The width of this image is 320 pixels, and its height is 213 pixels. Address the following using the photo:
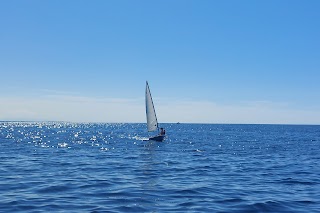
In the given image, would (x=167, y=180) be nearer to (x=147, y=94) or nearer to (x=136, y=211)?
(x=136, y=211)

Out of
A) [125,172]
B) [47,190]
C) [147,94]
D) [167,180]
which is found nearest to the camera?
[47,190]

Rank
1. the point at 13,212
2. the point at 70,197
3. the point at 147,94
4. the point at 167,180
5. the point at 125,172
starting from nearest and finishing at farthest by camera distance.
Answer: the point at 13,212 < the point at 70,197 < the point at 167,180 < the point at 125,172 < the point at 147,94

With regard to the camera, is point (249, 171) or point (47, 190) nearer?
point (47, 190)

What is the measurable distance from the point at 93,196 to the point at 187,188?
21.6 feet

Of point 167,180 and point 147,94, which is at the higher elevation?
point 147,94

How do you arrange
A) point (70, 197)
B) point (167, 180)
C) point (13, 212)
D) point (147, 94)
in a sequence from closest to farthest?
1. point (13, 212)
2. point (70, 197)
3. point (167, 180)
4. point (147, 94)

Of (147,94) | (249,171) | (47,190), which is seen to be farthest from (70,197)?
(147,94)

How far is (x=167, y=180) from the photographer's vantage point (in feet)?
85.1

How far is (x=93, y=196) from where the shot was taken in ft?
65.1

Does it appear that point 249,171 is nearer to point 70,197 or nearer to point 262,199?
point 262,199

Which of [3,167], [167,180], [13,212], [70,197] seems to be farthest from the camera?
[3,167]

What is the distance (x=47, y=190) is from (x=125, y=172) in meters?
9.50

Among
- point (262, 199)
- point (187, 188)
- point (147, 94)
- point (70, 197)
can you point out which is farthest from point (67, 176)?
point (147, 94)

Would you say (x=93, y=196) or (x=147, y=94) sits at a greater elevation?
(x=147, y=94)
